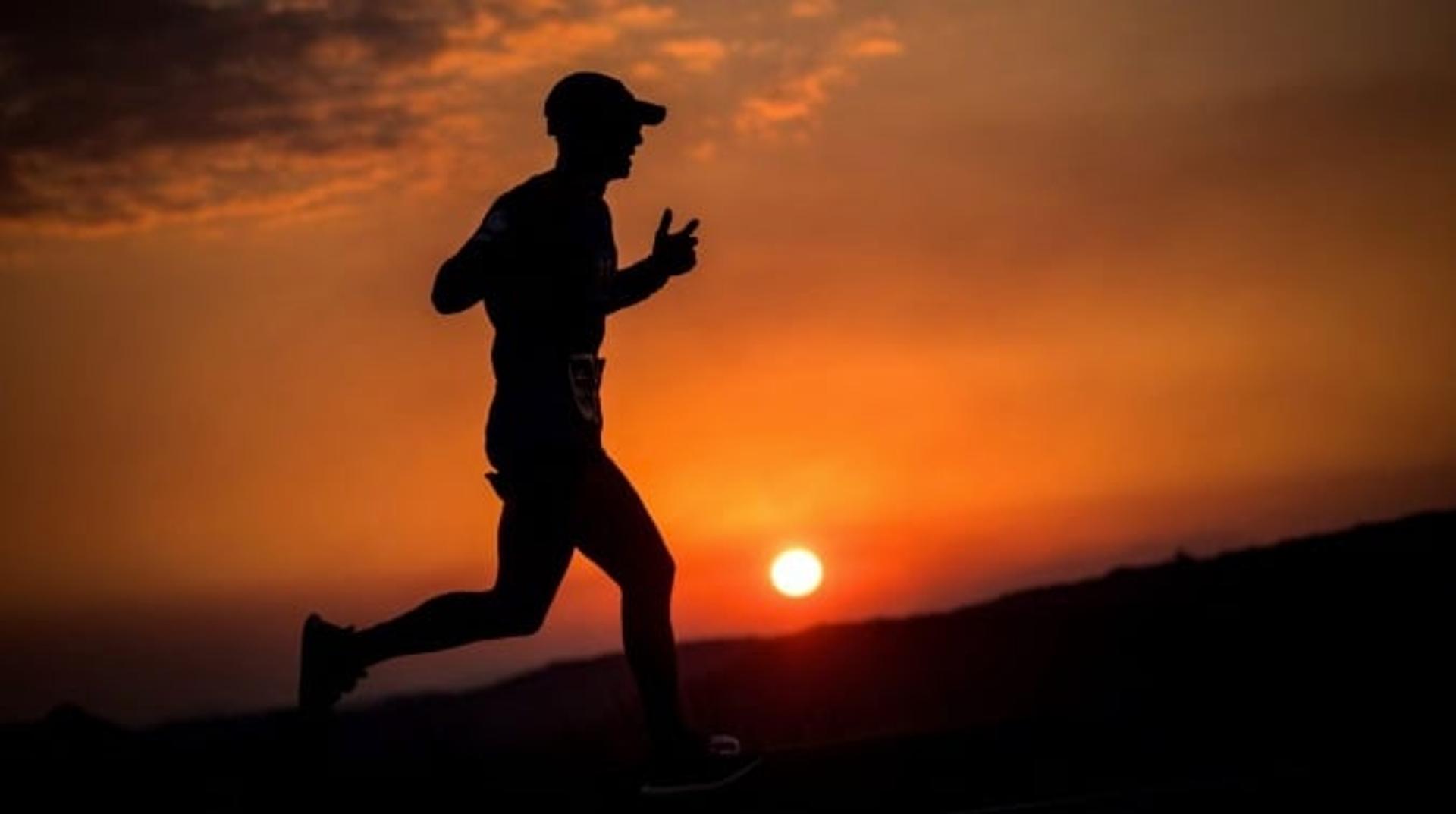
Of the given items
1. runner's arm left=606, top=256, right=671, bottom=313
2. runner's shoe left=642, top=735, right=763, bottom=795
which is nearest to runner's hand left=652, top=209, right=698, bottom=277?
runner's arm left=606, top=256, right=671, bottom=313

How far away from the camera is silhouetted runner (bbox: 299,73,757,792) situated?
6.85m

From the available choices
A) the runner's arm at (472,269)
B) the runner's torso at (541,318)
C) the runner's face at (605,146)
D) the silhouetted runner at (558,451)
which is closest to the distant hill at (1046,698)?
the silhouetted runner at (558,451)

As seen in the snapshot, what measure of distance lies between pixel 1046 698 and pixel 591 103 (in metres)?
9.97

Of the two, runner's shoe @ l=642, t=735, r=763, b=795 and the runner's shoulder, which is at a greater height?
the runner's shoulder

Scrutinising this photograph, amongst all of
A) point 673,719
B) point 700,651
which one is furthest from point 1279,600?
point 700,651

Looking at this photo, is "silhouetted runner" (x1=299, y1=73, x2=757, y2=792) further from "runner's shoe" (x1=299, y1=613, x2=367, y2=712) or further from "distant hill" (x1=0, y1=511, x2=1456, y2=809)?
"distant hill" (x1=0, y1=511, x2=1456, y2=809)

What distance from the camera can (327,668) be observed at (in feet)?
23.5

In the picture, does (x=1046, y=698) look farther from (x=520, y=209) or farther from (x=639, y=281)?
(x=520, y=209)

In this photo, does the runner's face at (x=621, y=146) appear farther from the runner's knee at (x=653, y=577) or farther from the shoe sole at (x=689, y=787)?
the shoe sole at (x=689, y=787)

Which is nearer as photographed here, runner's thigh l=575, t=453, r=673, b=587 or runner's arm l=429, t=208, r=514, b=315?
runner's arm l=429, t=208, r=514, b=315

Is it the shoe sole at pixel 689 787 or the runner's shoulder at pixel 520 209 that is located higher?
the runner's shoulder at pixel 520 209

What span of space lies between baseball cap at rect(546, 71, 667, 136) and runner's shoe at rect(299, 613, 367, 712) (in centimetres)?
197

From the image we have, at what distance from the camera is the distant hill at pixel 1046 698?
7.11 meters

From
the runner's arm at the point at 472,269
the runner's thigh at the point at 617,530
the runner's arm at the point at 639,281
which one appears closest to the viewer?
the runner's arm at the point at 472,269
